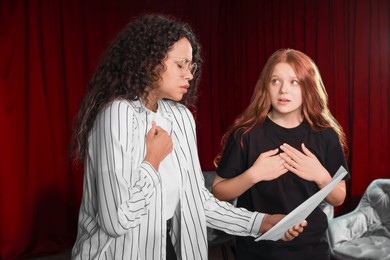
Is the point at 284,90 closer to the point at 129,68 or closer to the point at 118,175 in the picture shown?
the point at 129,68

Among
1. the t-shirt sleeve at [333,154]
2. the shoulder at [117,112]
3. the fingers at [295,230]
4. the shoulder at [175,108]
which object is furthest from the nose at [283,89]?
the shoulder at [117,112]

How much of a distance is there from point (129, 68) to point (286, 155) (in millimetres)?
624

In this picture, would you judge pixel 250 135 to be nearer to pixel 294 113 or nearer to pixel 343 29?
pixel 294 113

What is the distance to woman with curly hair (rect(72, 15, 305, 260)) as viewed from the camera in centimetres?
138

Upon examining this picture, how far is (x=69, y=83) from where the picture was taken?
448 centimetres

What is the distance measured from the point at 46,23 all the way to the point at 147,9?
1.05 meters

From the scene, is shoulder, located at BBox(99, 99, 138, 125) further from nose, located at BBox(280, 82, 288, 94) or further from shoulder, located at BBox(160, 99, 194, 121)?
nose, located at BBox(280, 82, 288, 94)

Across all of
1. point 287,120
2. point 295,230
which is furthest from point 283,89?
point 295,230

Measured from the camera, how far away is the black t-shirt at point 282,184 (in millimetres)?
1730

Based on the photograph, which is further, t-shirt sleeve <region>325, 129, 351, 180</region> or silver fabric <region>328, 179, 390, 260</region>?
silver fabric <region>328, 179, 390, 260</region>

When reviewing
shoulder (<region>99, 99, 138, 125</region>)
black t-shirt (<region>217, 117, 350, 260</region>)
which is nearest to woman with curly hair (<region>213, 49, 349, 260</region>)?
black t-shirt (<region>217, 117, 350, 260</region>)

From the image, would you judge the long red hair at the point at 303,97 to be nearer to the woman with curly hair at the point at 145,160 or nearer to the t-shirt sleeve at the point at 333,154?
the t-shirt sleeve at the point at 333,154

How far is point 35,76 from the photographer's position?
4258mm

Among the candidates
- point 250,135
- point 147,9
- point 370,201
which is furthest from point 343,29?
point 250,135
